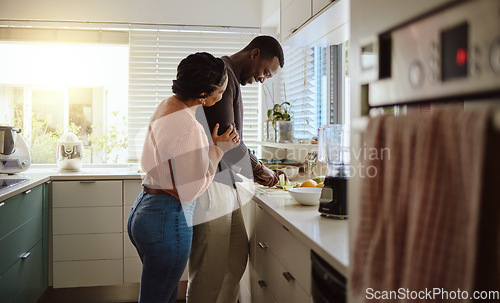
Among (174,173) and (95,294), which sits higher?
(174,173)

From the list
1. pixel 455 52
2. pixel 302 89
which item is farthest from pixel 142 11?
pixel 455 52

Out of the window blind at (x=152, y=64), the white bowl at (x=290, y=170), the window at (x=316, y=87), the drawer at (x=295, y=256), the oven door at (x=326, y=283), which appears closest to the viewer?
the oven door at (x=326, y=283)

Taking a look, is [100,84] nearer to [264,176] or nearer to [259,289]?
[264,176]

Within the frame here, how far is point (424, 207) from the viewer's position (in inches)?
24.6

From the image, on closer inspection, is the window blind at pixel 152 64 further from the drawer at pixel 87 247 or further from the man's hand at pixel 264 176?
the man's hand at pixel 264 176

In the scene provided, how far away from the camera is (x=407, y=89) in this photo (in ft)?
2.19

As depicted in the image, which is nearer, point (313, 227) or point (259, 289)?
point (313, 227)

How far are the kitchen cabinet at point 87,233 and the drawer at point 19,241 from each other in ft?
0.64

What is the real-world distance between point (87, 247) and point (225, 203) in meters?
1.42

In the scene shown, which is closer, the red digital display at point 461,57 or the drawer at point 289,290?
the red digital display at point 461,57

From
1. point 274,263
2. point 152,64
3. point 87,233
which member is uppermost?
point 152,64

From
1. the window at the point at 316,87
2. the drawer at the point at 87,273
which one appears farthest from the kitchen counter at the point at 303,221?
the window at the point at 316,87

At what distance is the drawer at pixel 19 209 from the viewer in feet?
6.59

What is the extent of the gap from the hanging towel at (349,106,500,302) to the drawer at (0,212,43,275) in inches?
75.9
